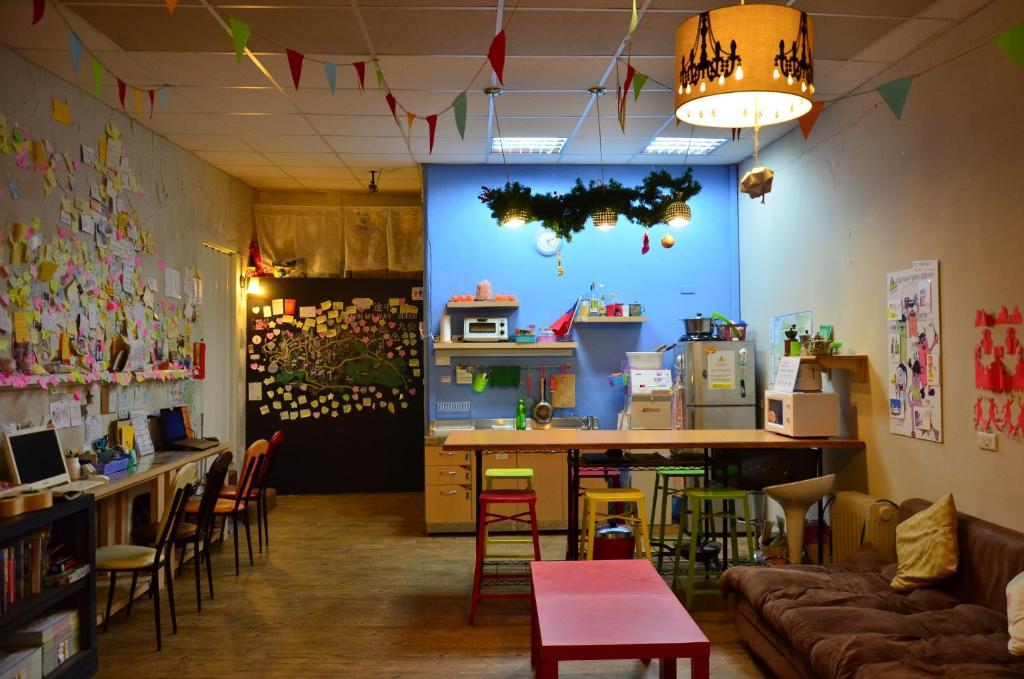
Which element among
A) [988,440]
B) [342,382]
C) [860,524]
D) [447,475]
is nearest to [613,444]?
[860,524]

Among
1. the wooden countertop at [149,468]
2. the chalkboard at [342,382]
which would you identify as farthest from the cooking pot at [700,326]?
the wooden countertop at [149,468]

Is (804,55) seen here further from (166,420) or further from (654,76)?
(166,420)

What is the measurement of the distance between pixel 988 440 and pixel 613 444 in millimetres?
1879

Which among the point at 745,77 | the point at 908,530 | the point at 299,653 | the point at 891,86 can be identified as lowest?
the point at 299,653

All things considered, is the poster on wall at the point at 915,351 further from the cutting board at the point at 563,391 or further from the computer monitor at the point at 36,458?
the computer monitor at the point at 36,458

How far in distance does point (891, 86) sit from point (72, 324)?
443cm

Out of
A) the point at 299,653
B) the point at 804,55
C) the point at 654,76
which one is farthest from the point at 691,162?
the point at 299,653

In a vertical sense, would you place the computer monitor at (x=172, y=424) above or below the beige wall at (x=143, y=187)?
below

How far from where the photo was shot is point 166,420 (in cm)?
571

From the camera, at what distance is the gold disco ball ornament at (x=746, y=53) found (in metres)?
2.40

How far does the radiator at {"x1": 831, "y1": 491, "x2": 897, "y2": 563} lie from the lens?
4277mm

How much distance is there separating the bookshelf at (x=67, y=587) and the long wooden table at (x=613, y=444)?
1853 mm

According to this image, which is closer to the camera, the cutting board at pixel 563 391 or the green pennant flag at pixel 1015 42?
the green pennant flag at pixel 1015 42

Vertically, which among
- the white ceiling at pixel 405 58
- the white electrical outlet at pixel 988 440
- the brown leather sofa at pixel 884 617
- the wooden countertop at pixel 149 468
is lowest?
the brown leather sofa at pixel 884 617
